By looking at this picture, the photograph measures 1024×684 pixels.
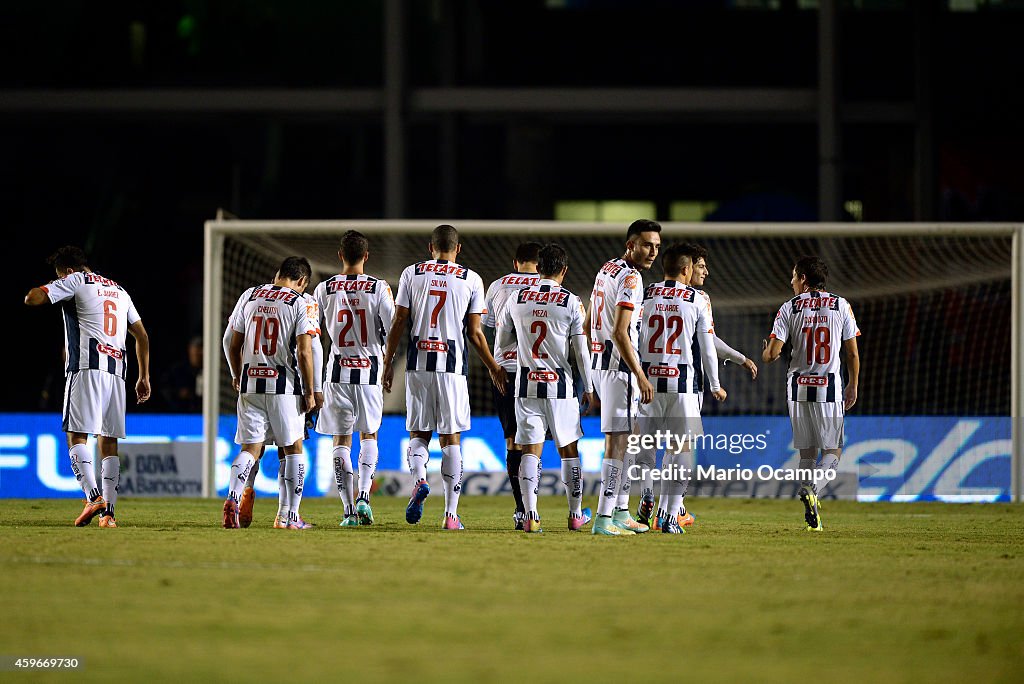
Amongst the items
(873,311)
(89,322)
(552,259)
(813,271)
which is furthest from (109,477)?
(873,311)

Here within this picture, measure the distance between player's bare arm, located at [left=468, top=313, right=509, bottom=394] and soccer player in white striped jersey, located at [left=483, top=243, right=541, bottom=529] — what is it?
9cm

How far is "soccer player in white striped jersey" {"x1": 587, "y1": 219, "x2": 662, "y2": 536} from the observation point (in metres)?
9.80

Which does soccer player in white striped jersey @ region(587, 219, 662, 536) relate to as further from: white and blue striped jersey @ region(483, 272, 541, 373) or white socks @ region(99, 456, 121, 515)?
white socks @ region(99, 456, 121, 515)

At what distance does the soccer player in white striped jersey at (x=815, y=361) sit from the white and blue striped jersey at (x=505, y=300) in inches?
75.7

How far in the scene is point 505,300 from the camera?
10.5 metres

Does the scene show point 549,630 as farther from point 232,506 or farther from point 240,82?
point 240,82

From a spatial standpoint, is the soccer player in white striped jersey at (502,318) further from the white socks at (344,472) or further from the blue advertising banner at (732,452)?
the blue advertising banner at (732,452)

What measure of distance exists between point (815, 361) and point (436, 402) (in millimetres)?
2870

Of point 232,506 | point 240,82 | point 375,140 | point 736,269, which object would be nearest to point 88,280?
point 232,506

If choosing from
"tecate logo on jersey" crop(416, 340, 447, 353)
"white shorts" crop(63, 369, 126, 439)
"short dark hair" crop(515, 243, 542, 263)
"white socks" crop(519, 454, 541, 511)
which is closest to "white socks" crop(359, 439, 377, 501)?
"tecate logo on jersey" crop(416, 340, 447, 353)

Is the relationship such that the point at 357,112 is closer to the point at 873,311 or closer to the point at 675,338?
the point at 873,311

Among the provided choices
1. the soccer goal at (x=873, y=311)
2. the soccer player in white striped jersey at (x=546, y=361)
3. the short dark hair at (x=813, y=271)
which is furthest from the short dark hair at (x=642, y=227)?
the soccer goal at (x=873, y=311)

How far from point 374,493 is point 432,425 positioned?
5.48m

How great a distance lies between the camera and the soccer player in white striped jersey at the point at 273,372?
1053cm
